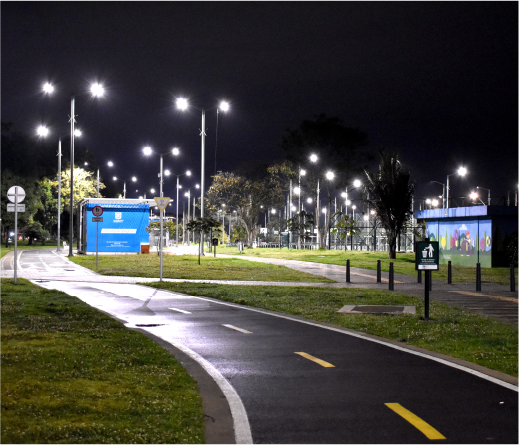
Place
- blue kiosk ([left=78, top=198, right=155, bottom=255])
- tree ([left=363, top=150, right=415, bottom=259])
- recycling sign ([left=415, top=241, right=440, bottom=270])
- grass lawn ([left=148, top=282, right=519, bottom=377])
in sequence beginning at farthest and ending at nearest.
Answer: blue kiosk ([left=78, top=198, right=155, bottom=255]) → tree ([left=363, top=150, right=415, bottom=259]) → recycling sign ([left=415, top=241, right=440, bottom=270]) → grass lawn ([left=148, top=282, right=519, bottom=377])

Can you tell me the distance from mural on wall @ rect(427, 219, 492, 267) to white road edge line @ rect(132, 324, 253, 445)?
90.1ft

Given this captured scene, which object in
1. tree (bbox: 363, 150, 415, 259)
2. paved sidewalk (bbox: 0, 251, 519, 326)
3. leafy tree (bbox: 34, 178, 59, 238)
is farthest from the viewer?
leafy tree (bbox: 34, 178, 59, 238)

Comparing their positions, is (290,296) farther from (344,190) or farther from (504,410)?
(344,190)

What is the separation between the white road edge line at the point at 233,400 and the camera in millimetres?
5613

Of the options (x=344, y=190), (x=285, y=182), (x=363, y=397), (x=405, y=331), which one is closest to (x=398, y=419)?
(x=363, y=397)

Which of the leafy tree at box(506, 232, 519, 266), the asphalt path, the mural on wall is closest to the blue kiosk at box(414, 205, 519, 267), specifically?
the mural on wall

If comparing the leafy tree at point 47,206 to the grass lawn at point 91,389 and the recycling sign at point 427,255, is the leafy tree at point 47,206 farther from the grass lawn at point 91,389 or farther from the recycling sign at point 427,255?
the grass lawn at point 91,389

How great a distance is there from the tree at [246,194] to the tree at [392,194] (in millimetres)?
30697

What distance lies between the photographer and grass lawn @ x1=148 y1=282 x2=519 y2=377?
32.1 feet

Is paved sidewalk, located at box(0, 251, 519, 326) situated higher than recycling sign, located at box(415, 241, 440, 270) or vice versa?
recycling sign, located at box(415, 241, 440, 270)

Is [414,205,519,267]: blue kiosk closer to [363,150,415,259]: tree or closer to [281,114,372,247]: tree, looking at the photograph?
[363,150,415,259]: tree

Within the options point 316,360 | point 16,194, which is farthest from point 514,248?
point 316,360

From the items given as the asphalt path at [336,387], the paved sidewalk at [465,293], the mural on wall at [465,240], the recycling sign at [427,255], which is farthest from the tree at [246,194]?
the asphalt path at [336,387]

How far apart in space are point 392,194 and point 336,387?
37389 mm
